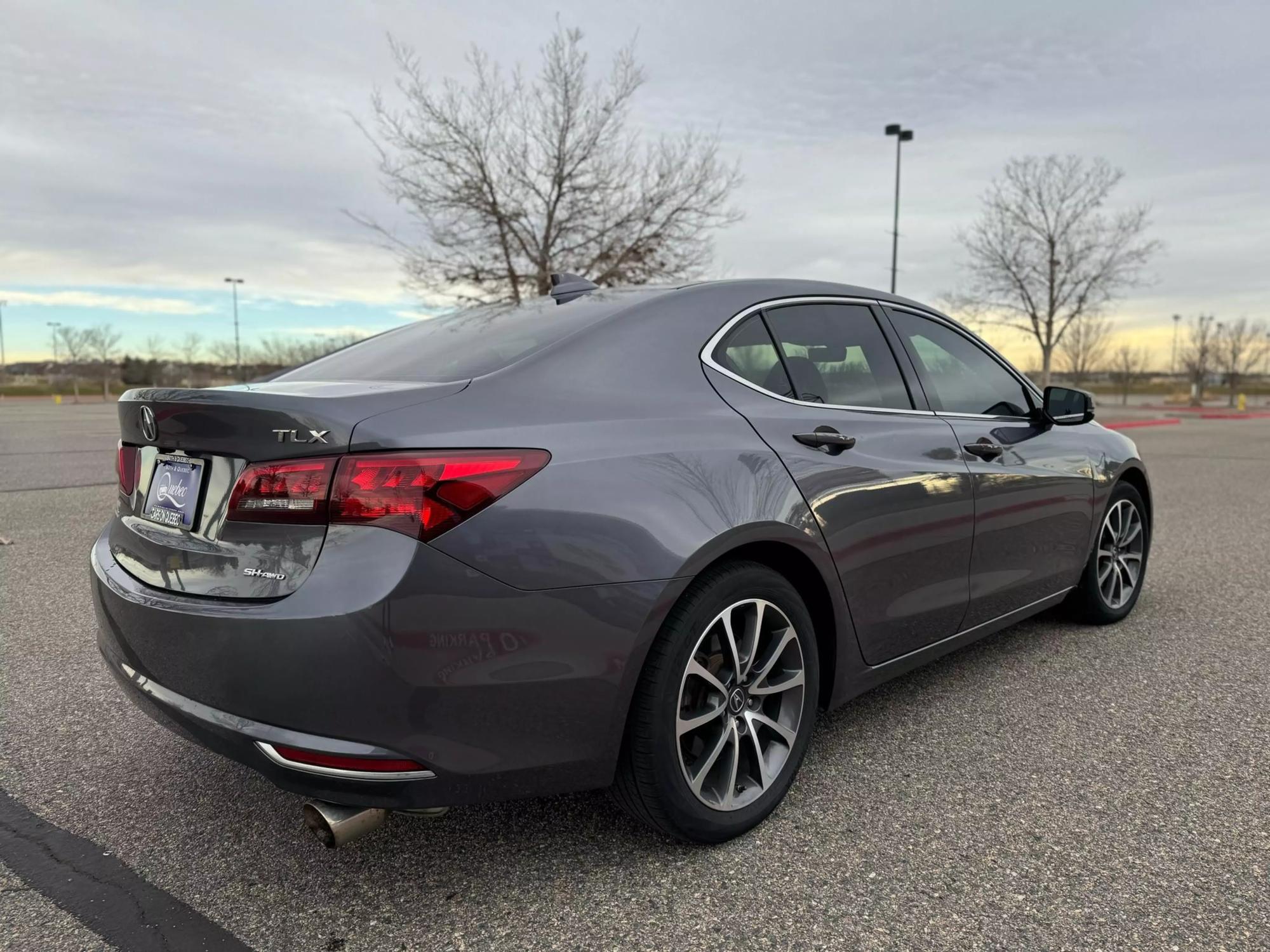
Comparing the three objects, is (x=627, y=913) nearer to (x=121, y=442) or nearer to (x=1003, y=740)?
(x=1003, y=740)

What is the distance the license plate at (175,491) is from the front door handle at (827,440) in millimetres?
1582

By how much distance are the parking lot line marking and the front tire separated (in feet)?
3.31

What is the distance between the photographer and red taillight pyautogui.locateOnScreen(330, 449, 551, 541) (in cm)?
189

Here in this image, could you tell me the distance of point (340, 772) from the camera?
189 cm

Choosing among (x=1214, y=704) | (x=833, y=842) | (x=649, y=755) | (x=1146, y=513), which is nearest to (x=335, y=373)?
(x=649, y=755)

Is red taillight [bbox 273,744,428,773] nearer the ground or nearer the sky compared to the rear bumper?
nearer the ground

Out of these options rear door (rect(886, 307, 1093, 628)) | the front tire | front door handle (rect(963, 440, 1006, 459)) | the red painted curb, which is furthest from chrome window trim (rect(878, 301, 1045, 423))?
the red painted curb

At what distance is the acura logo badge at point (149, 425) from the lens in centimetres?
228

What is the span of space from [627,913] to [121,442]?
1841mm

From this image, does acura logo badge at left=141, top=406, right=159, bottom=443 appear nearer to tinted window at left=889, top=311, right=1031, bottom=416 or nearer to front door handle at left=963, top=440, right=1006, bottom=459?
tinted window at left=889, top=311, right=1031, bottom=416

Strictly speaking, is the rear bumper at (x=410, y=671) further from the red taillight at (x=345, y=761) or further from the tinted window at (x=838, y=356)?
the tinted window at (x=838, y=356)

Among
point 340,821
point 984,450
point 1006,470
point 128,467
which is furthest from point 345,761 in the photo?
point 1006,470

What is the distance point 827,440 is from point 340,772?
1.60m

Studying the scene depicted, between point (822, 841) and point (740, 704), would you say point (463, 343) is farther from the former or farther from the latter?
point (822, 841)
